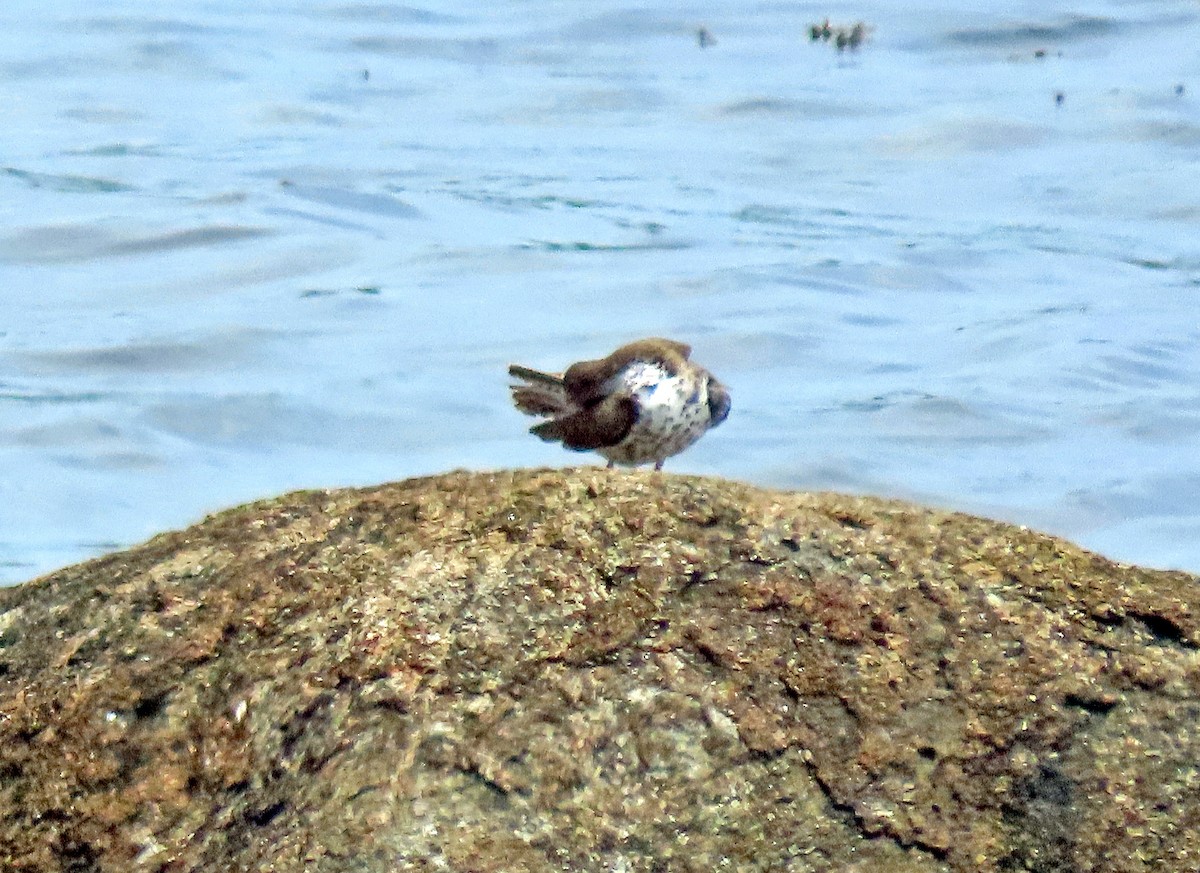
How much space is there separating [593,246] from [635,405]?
13.0 meters

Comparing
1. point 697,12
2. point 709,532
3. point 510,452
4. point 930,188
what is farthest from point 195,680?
point 697,12

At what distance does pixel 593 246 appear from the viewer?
61.1ft

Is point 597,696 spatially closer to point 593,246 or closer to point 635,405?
point 635,405

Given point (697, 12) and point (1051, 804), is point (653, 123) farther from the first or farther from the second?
point (1051, 804)

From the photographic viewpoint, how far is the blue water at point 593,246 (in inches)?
541

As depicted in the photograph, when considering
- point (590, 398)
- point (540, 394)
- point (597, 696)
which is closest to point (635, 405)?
point (590, 398)

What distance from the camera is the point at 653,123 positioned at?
70.0 ft

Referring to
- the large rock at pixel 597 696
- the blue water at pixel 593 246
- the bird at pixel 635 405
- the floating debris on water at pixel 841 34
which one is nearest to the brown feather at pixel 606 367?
the bird at pixel 635 405

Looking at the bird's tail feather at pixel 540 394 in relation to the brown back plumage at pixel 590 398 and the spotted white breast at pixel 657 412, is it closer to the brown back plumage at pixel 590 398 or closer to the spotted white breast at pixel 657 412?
the brown back plumage at pixel 590 398

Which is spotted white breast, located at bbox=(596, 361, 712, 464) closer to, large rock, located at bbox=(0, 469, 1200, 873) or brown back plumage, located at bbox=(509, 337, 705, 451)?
brown back plumage, located at bbox=(509, 337, 705, 451)

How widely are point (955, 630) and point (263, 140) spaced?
18216mm

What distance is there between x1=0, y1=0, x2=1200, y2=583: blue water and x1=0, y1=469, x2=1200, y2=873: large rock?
7.11 meters

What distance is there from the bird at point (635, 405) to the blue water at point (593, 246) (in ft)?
18.4

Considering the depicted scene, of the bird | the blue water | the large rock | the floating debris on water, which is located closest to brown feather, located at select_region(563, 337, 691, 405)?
the bird
